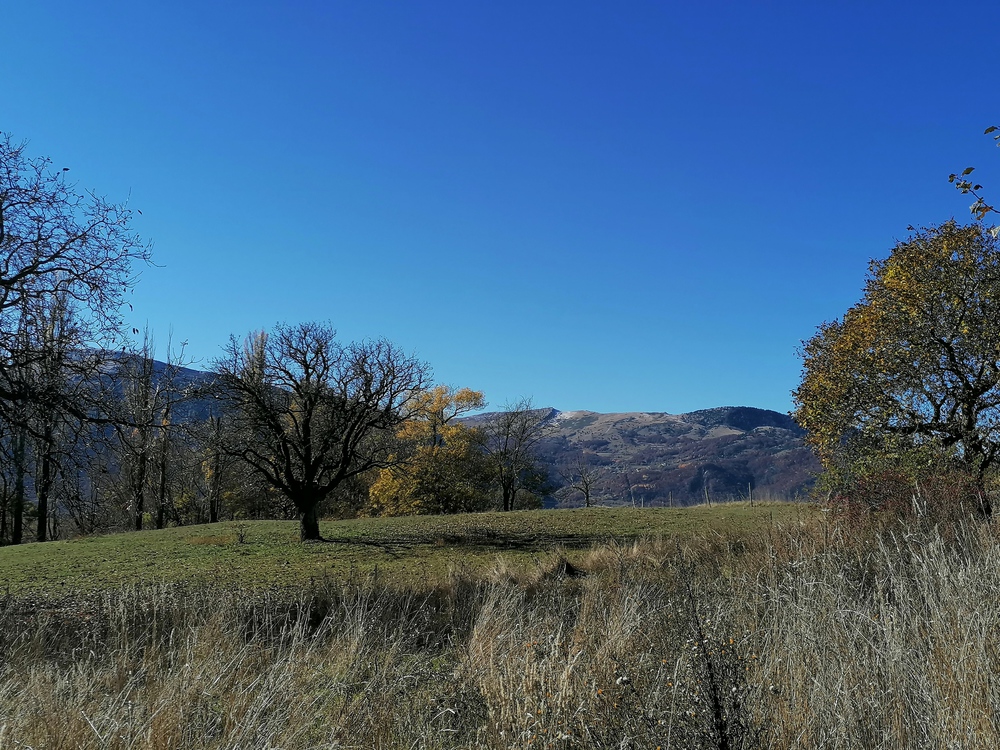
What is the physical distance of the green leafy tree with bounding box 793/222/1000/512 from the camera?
17.1 m

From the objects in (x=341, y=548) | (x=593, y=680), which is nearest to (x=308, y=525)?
(x=341, y=548)

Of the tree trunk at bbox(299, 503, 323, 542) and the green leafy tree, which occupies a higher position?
the green leafy tree

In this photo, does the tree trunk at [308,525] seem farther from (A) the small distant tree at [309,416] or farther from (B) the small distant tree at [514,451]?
(B) the small distant tree at [514,451]

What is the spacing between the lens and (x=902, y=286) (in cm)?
1930

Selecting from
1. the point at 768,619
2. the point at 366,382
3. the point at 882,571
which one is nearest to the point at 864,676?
the point at 768,619

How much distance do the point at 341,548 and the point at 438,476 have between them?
2615 centimetres

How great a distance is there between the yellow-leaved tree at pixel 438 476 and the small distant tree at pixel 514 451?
1943mm

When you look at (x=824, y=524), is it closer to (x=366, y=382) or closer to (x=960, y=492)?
(x=960, y=492)

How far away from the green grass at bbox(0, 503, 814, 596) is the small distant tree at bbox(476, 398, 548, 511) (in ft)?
78.0

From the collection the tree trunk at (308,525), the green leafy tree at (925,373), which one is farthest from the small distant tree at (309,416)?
the green leafy tree at (925,373)

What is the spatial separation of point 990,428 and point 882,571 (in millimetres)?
13256

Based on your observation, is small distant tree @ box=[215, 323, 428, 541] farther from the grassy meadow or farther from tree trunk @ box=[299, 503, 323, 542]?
the grassy meadow

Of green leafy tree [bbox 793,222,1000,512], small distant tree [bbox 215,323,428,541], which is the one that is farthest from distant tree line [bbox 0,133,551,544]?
green leafy tree [bbox 793,222,1000,512]

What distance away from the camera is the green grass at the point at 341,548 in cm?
1647
